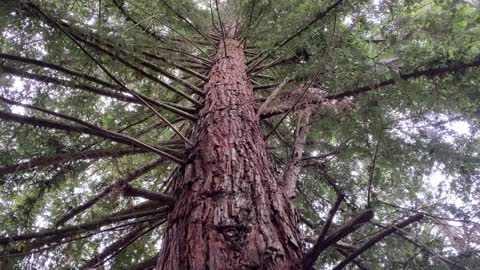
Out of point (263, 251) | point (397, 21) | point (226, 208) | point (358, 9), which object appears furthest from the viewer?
point (397, 21)

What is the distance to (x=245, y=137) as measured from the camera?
107 inches

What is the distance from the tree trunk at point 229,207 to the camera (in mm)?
1707

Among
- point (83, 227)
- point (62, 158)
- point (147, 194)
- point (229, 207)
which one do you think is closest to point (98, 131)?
point (83, 227)

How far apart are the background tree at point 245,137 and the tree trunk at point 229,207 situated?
0.03 feet

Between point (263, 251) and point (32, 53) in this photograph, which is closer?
point (263, 251)

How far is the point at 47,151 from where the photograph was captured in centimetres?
354

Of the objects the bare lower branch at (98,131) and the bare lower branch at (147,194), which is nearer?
the bare lower branch at (147,194)

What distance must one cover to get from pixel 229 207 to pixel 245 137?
32.6 inches

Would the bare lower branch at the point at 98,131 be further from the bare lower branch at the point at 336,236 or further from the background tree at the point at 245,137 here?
the bare lower branch at the point at 336,236

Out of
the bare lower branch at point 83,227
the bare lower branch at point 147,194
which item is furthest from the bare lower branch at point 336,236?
the bare lower branch at point 83,227

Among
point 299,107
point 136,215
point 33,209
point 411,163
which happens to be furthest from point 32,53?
point 411,163

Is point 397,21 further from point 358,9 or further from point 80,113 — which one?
point 80,113

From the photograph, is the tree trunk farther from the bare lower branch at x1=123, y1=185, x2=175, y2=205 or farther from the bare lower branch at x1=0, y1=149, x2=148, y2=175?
the bare lower branch at x1=0, y1=149, x2=148, y2=175

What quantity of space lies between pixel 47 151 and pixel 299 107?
93.6 inches
